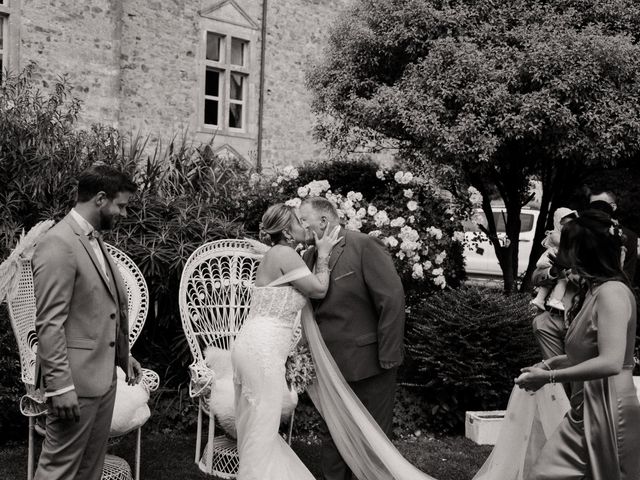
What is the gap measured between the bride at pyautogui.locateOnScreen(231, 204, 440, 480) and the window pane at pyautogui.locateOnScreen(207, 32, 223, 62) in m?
12.2

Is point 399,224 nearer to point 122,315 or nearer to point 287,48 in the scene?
point 122,315

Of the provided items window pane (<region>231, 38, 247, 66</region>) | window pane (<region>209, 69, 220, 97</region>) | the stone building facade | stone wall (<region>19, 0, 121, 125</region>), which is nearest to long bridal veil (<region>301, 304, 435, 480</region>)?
the stone building facade

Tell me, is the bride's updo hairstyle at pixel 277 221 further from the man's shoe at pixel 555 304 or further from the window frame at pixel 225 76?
the window frame at pixel 225 76

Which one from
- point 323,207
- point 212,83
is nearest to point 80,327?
point 323,207

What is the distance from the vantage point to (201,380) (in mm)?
5195

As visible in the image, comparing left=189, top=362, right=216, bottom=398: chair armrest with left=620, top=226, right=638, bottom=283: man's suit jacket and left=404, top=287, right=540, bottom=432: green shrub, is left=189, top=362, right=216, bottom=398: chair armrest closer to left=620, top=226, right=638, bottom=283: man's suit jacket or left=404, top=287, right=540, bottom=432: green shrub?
left=404, top=287, right=540, bottom=432: green shrub

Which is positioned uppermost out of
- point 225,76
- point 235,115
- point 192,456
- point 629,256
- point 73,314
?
point 225,76

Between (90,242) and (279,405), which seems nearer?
(90,242)

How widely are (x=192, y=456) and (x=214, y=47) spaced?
39.6 feet

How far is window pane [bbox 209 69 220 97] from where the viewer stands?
16.0m

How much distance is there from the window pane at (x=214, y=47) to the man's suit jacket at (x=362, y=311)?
1232 centimetres

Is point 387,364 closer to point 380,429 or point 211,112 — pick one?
point 380,429

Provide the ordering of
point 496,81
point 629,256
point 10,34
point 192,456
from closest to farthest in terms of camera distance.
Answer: point 192,456 < point 629,256 < point 496,81 < point 10,34

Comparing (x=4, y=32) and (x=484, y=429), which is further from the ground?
(x=4, y=32)
